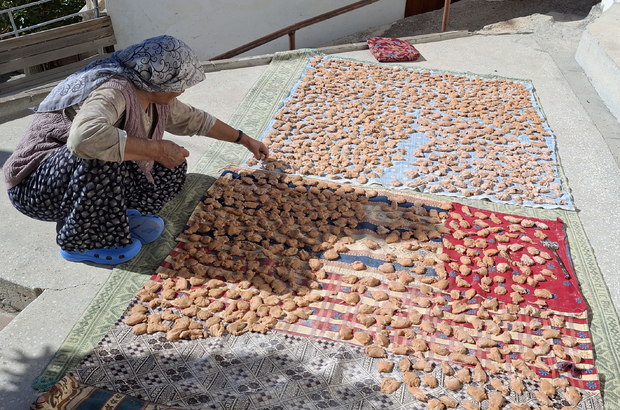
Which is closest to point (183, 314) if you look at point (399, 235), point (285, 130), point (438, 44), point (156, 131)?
point (156, 131)

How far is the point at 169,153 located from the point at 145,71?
11.7 inches

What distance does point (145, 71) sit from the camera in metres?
1.88

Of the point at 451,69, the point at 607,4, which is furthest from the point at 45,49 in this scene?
the point at 607,4

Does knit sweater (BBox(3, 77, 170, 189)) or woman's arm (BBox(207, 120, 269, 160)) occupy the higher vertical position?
knit sweater (BBox(3, 77, 170, 189))

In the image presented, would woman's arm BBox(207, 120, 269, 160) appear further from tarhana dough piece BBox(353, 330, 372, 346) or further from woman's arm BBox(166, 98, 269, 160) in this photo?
tarhana dough piece BBox(353, 330, 372, 346)

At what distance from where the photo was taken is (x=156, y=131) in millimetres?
2195

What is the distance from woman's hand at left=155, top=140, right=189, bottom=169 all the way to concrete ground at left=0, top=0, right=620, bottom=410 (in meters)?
0.50

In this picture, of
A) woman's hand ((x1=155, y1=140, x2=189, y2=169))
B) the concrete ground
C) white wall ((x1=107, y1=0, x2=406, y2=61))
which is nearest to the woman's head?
woman's hand ((x1=155, y1=140, x2=189, y2=169))

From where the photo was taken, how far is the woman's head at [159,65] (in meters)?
1.87

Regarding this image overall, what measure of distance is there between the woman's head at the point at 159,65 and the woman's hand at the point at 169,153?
0.63 ft

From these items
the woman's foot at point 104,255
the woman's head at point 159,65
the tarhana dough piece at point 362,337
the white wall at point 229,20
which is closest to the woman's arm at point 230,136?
the woman's head at point 159,65

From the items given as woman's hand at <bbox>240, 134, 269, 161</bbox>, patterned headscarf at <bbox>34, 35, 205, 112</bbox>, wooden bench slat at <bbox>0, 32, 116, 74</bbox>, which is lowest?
wooden bench slat at <bbox>0, 32, 116, 74</bbox>

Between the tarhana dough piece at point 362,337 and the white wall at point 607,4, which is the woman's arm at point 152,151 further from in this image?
the white wall at point 607,4

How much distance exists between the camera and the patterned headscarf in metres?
1.88
